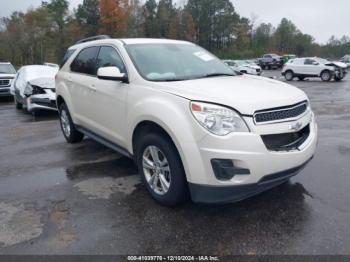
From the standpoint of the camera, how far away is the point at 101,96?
463 cm

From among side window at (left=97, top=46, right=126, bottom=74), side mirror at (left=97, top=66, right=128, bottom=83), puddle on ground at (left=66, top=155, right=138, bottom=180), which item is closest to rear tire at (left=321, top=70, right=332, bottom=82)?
puddle on ground at (left=66, top=155, right=138, bottom=180)

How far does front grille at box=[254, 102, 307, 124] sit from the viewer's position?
3174 mm

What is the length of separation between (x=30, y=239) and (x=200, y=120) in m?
1.90

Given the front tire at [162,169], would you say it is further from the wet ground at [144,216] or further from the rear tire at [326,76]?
the rear tire at [326,76]

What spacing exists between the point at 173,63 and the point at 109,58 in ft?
3.11

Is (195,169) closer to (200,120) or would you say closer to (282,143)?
(200,120)

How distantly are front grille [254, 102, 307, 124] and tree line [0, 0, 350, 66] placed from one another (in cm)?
3952

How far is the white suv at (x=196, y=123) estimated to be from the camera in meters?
3.09

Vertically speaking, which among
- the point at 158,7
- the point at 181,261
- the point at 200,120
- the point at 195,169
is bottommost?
the point at 181,261

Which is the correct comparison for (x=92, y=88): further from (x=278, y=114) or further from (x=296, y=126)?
(x=296, y=126)

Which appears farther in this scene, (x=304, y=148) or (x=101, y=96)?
(x=101, y=96)

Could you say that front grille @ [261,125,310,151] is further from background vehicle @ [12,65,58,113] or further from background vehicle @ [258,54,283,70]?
background vehicle @ [258,54,283,70]

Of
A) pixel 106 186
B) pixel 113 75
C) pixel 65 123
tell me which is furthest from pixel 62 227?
pixel 65 123

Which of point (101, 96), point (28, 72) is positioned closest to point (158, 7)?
point (28, 72)
